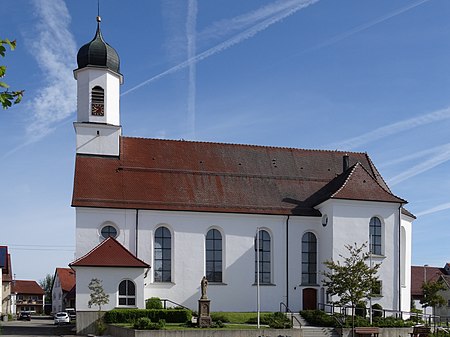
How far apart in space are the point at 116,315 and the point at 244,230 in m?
11.5

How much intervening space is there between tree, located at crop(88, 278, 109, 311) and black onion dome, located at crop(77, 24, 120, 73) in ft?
50.6

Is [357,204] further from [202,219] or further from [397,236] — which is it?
[202,219]

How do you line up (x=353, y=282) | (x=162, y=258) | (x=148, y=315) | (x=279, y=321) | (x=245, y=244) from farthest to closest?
(x=245, y=244) < (x=162, y=258) < (x=353, y=282) < (x=279, y=321) < (x=148, y=315)

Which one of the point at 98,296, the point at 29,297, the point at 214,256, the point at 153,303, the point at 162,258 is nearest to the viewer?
the point at 98,296

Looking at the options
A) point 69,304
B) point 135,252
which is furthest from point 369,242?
point 69,304

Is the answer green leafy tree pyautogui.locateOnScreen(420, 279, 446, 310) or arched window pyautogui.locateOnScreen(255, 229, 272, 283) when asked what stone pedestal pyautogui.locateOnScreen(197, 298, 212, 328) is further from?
green leafy tree pyautogui.locateOnScreen(420, 279, 446, 310)

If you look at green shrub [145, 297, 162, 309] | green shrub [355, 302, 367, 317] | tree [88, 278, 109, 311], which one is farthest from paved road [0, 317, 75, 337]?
green shrub [355, 302, 367, 317]

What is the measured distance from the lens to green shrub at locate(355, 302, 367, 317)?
38.1 meters

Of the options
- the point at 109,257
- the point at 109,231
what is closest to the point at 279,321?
the point at 109,257

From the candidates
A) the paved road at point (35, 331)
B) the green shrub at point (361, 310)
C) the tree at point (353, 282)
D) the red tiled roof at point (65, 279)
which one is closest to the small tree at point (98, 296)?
the paved road at point (35, 331)

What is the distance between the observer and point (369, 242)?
139 ft

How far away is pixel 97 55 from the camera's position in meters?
43.0

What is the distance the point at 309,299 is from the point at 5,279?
172 ft

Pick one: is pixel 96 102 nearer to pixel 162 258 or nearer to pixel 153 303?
pixel 162 258
